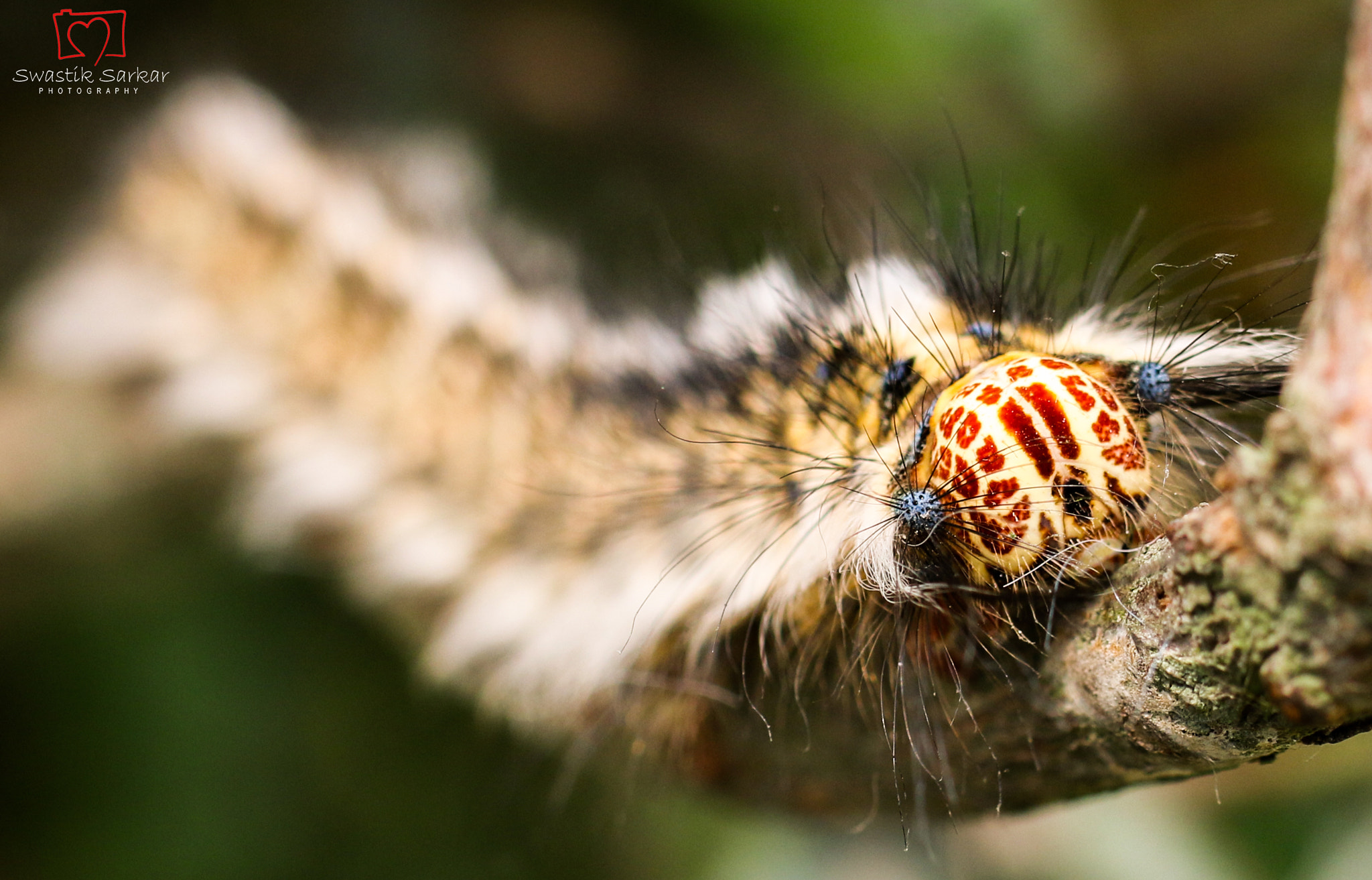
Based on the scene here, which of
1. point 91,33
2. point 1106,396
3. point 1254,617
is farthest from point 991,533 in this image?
point 91,33

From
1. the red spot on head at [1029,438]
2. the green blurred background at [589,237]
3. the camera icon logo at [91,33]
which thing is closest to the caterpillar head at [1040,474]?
the red spot on head at [1029,438]

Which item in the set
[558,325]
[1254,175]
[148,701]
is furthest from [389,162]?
[1254,175]

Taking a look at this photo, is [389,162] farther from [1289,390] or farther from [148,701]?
[1289,390]

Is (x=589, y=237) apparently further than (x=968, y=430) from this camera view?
Yes

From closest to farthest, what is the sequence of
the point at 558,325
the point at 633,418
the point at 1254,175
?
the point at 633,418 → the point at 558,325 → the point at 1254,175

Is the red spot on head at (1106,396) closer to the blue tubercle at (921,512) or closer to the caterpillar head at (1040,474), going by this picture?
the caterpillar head at (1040,474)

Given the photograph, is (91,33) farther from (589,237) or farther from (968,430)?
(968,430)
